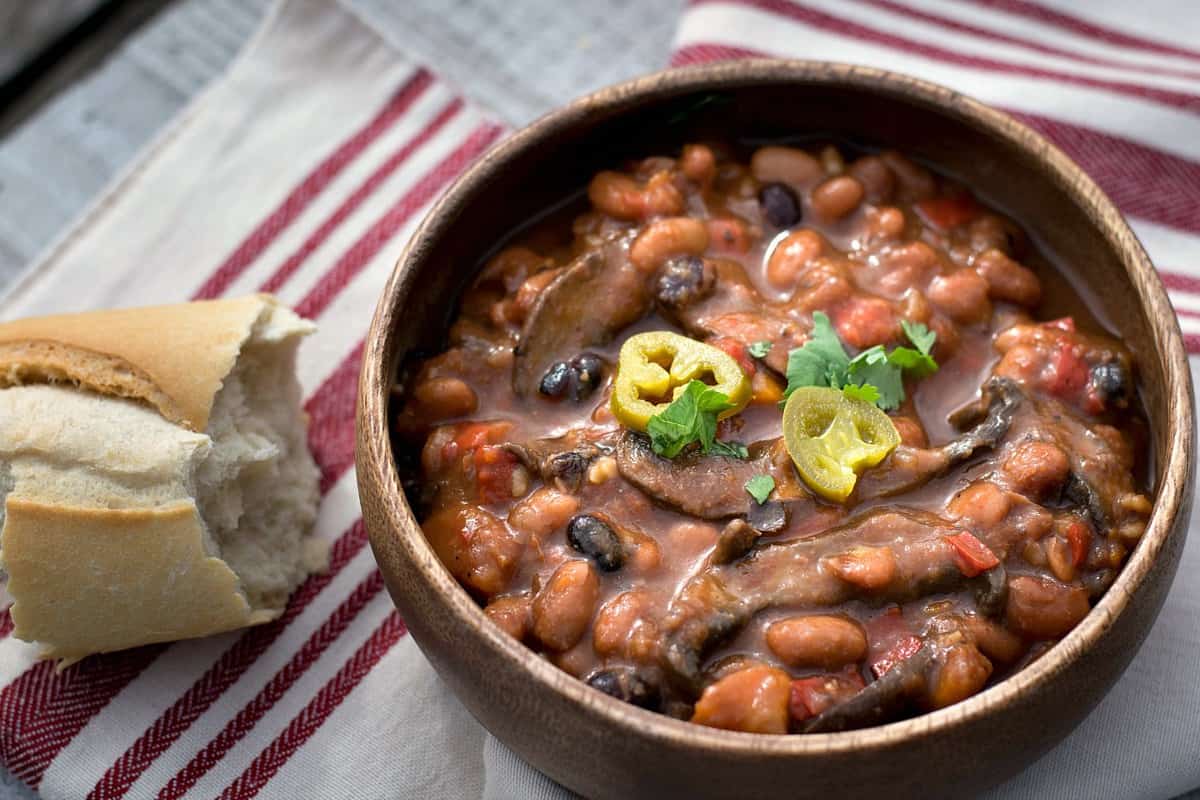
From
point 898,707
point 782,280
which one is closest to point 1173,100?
point 782,280

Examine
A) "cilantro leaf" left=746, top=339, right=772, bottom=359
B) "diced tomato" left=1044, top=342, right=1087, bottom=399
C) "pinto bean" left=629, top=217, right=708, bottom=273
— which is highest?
"diced tomato" left=1044, top=342, right=1087, bottom=399

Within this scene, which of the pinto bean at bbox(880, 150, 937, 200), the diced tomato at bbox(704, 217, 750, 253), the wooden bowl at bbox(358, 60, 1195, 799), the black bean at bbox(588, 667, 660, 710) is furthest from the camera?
the pinto bean at bbox(880, 150, 937, 200)

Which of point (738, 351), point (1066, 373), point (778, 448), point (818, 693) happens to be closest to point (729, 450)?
point (778, 448)

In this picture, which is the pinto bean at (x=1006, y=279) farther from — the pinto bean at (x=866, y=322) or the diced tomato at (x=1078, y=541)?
the diced tomato at (x=1078, y=541)

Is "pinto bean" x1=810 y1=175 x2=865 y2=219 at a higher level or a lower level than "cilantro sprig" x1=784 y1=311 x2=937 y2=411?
higher

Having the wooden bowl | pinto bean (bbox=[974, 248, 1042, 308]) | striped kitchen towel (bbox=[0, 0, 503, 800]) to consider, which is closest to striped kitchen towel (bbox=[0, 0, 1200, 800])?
striped kitchen towel (bbox=[0, 0, 503, 800])

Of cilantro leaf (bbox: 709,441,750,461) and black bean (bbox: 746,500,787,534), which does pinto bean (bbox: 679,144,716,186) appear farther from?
black bean (bbox: 746,500,787,534)

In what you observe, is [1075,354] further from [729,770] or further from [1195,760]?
[729,770]
